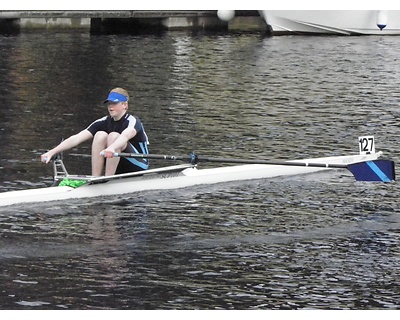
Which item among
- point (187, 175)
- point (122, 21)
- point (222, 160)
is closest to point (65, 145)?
point (187, 175)

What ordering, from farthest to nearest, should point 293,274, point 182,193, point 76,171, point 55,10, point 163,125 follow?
point 55,10, point 163,125, point 76,171, point 182,193, point 293,274

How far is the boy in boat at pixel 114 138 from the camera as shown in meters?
15.8

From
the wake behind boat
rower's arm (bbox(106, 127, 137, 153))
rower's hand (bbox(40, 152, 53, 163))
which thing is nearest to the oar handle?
the wake behind boat

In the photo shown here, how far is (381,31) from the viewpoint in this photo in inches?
1725

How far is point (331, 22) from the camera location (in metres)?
43.5

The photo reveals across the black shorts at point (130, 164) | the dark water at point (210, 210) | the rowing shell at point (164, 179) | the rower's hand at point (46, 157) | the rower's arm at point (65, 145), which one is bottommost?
the dark water at point (210, 210)

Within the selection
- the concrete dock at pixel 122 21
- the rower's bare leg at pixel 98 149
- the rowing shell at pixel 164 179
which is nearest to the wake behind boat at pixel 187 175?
the rowing shell at pixel 164 179

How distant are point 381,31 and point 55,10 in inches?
499

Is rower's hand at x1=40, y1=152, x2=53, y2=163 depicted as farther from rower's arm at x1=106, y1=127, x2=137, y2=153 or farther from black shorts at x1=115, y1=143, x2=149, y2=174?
black shorts at x1=115, y1=143, x2=149, y2=174

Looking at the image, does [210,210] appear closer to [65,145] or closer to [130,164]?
[130,164]

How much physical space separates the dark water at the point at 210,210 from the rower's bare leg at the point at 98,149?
1.54 ft

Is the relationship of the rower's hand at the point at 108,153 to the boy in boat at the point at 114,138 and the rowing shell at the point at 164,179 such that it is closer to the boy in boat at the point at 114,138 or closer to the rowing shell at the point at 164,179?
the boy in boat at the point at 114,138

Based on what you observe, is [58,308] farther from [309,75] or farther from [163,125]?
[309,75]
